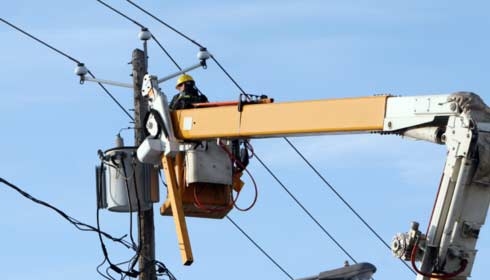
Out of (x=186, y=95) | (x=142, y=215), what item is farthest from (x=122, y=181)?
(x=186, y=95)

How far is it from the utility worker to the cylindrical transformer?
46.1 inches

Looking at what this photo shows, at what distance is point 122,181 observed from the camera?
82.7ft

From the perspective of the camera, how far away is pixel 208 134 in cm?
2283

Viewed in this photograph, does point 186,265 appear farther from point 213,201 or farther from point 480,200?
point 480,200

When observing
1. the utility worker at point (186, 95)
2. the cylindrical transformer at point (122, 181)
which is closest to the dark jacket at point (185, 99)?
the utility worker at point (186, 95)

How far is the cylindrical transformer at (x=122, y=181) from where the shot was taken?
25.2m

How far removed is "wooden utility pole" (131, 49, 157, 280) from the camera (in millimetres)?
25391

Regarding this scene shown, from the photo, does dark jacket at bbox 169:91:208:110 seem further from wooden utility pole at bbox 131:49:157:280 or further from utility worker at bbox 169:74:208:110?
wooden utility pole at bbox 131:49:157:280

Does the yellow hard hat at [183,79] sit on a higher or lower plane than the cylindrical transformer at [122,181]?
higher

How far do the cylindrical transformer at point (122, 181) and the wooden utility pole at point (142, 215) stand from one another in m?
0.10

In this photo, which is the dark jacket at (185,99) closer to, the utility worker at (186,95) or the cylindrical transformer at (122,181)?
the utility worker at (186,95)

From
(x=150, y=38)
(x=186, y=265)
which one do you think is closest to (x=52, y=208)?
(x=186, y=265)

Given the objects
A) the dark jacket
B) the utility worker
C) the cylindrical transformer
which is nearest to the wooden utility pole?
the cylindrical transformer

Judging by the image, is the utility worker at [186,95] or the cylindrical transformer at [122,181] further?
the cylindrical transformer at [122,181]
